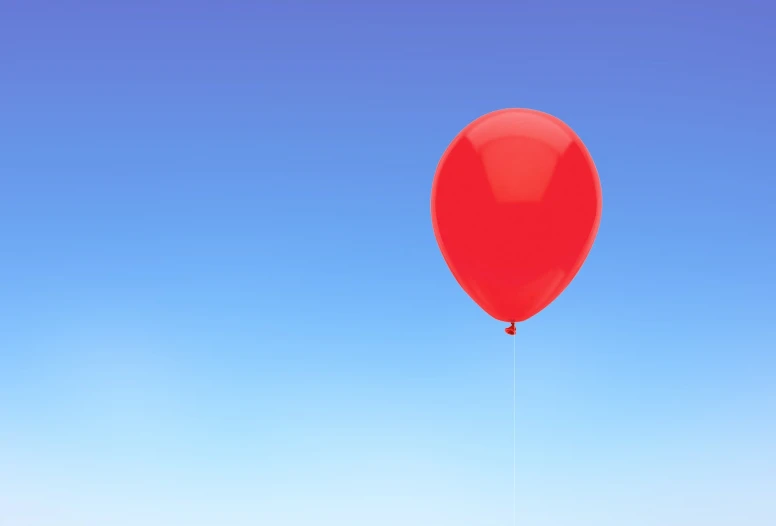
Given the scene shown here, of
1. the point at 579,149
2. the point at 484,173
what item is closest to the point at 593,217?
the point at 579,149

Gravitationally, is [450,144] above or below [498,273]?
above

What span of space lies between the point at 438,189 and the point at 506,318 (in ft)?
4.73

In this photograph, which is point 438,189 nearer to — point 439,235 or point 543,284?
point 439,235

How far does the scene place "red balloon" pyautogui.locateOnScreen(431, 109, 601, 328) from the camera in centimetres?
730

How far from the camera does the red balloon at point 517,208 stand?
7.30 meters

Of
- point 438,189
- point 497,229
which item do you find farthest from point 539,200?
point 438,189

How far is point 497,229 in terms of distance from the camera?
7328 mm

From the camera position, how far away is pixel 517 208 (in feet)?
23.9

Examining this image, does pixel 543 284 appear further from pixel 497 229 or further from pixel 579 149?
pixel 579 149

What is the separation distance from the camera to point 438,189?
7824 millimetres

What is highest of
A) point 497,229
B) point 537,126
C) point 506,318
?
point 537,126

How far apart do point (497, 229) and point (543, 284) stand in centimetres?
72

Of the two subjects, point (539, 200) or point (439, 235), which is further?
point (439, 235)

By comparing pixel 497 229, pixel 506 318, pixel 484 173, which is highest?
pixel 484 173
